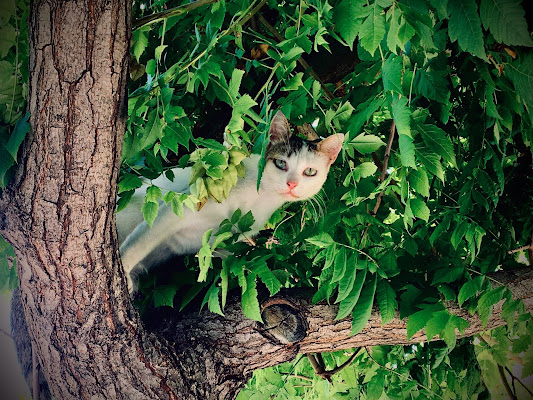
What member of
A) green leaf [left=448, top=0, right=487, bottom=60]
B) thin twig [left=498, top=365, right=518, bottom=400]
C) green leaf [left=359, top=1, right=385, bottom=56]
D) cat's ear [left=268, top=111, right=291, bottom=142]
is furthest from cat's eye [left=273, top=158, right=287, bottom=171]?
thin twig [left=498, top=365, right=518, bottom=400]

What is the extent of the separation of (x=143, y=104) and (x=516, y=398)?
8.19 ft

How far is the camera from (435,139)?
5.60 ft

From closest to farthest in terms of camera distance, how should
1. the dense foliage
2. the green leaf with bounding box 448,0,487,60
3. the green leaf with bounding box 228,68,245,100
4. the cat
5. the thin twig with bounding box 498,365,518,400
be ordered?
the green leaf with bounding box 448,0,487,60, the dense foliage, the green leaf with bounding box 228,68,245,100, the cat, the thin twig with bounding box 498,365,518,400

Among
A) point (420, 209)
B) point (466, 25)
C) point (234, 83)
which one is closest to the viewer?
point (466, 25)

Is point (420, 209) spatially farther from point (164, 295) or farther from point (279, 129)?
point (164, 295)

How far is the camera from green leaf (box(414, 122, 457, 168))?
1689 mm

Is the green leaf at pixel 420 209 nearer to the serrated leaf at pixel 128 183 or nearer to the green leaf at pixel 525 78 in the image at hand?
the green leaf at pixel 525 78

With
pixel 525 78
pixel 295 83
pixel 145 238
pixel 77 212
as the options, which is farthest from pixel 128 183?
pixel 525 78

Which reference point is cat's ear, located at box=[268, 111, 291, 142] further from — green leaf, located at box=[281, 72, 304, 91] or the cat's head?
green leaf, located at box=[281, 72, 304, 91]

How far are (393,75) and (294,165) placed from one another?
0.99 meters

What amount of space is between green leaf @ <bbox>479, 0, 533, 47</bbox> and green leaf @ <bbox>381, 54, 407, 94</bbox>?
267 mm

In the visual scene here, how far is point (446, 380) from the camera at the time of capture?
9.41 feet

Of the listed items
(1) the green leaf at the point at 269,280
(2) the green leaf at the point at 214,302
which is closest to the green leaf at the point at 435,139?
(1) the green leaf at the point at 269,280

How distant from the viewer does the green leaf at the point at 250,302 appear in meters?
1.89
